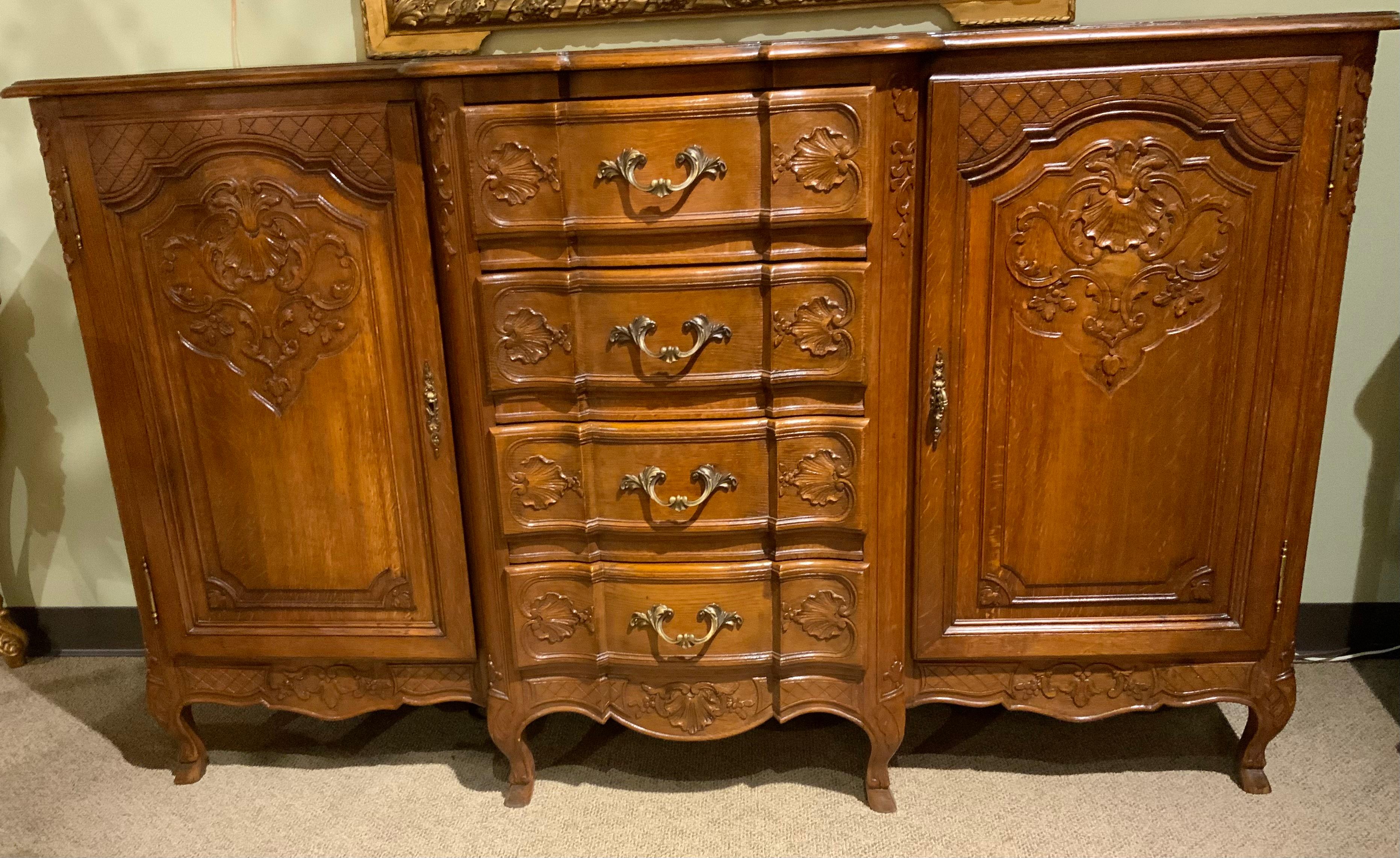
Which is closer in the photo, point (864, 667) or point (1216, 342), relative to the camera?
point (1216, 342)

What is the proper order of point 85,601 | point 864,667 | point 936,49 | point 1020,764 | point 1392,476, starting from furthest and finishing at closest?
point 85,601
point 1392,476
point 1020,764
point 864,667
point 936,49

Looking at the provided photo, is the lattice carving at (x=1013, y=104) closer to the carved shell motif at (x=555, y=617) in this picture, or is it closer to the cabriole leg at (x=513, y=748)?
the carved shell motif at (x=555, y=617)

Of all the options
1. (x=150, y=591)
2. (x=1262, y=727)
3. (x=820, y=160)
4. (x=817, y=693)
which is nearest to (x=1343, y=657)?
(x=1262, y=727)

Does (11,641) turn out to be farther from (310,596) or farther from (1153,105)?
(1153,105)

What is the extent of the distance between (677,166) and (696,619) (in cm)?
66

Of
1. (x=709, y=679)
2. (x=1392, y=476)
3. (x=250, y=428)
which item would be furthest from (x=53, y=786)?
(x=1392, y=476)

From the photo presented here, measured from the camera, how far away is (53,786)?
1.62 meters

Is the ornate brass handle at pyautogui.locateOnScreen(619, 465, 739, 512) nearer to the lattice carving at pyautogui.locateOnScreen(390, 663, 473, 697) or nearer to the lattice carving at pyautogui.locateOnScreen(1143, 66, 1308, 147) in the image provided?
the lattice carving at pyautogui.locateOnScreen(390, 663, 473, 697)

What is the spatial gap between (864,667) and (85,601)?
1749mm

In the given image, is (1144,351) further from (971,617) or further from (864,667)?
(864,667)

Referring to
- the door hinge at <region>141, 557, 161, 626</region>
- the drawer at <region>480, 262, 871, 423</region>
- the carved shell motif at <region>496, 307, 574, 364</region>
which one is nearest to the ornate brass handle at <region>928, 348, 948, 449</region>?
the drawer at <region>480, 262, 871, 423</region>

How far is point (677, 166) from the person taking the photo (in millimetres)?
1212

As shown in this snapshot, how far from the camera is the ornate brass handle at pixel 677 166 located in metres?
1.20

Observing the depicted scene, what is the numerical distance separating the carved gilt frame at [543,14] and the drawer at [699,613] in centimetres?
98
